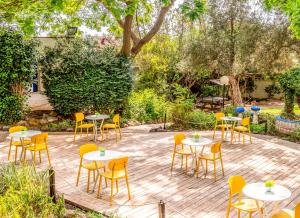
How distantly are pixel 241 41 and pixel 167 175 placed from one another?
878 cm

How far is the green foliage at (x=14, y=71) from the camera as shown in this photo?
11.1 meters

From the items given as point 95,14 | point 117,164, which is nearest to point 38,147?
point 117,164

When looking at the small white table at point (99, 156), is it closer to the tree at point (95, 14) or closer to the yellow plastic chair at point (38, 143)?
the yellow plastic chair at point (38, 143)

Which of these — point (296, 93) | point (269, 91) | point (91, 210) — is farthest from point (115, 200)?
point (269, 91)

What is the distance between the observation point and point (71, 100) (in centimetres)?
1238

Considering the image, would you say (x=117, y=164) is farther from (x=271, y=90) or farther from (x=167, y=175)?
(x=271, y=90)

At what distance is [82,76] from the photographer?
→ 1247 centimetres

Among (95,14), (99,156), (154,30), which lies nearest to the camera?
(99,156)

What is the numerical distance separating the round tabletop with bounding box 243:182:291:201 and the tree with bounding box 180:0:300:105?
393 inches

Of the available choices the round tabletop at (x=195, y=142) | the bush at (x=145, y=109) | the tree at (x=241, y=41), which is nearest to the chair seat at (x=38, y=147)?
the round tabletop at (x=195, y=142)

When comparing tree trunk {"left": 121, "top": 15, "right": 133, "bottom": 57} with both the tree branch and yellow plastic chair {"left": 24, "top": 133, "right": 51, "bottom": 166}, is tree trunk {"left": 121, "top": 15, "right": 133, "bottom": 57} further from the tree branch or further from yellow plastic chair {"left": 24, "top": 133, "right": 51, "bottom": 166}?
yellow plastic chair {"left": 24, "top": 133, "right": 51, "bottom": 166}

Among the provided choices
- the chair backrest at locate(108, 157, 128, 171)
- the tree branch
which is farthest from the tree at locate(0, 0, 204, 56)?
the chair backrest at locate(108, 157, 128, 171)

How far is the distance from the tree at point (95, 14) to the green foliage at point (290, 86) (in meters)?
5.36

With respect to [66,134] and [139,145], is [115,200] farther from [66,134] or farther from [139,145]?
[66,134]
